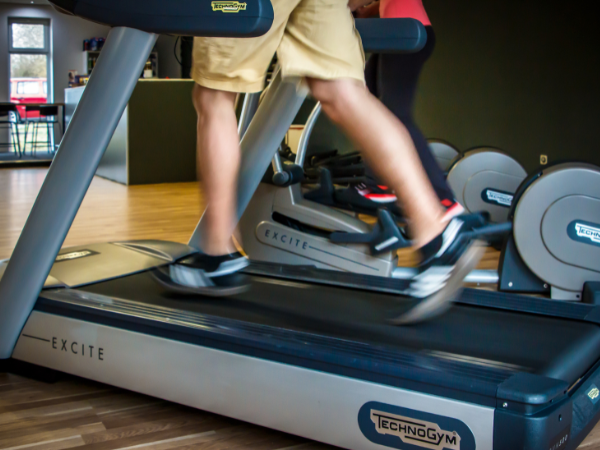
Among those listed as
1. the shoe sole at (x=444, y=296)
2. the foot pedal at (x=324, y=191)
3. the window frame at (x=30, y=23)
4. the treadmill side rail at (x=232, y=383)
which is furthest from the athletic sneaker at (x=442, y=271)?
the window frame at (x=30, y=23)

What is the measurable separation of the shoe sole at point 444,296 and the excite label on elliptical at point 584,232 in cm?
83

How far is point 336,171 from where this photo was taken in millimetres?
3385

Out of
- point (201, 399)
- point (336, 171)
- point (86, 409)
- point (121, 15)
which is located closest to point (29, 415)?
point (86, 409)

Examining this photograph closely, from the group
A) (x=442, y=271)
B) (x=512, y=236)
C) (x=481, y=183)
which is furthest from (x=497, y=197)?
(x=442, y=271)

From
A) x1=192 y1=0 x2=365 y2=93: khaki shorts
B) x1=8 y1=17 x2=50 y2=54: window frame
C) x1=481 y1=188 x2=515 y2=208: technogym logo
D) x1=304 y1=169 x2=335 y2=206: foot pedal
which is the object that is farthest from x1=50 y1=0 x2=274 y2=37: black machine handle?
x1=8 y1=17 x2=50 y2=54: window frame

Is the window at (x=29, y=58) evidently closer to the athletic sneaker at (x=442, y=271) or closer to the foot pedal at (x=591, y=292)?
the foot pedal at (x=591, y=292)

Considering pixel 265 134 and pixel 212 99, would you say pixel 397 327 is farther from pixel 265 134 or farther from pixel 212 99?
pixel 265 134

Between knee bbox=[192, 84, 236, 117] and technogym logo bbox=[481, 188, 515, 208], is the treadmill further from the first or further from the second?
technogym logo bbox=[481, 188, 515, 208]

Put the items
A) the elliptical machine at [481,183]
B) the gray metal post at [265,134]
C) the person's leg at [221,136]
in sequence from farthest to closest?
the elliptical machine at [481,183]
the gray metal post at [265,134]
the person's leg at [221,136]

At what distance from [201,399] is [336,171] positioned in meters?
2.37

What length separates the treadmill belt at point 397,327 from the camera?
1.06m

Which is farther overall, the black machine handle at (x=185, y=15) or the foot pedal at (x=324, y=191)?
the foot pedal at (x=324, y=191)

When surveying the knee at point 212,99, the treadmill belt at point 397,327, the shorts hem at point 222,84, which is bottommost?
the treadmill belt at point 397,327

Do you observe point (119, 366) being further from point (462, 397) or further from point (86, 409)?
point (462, 397)
